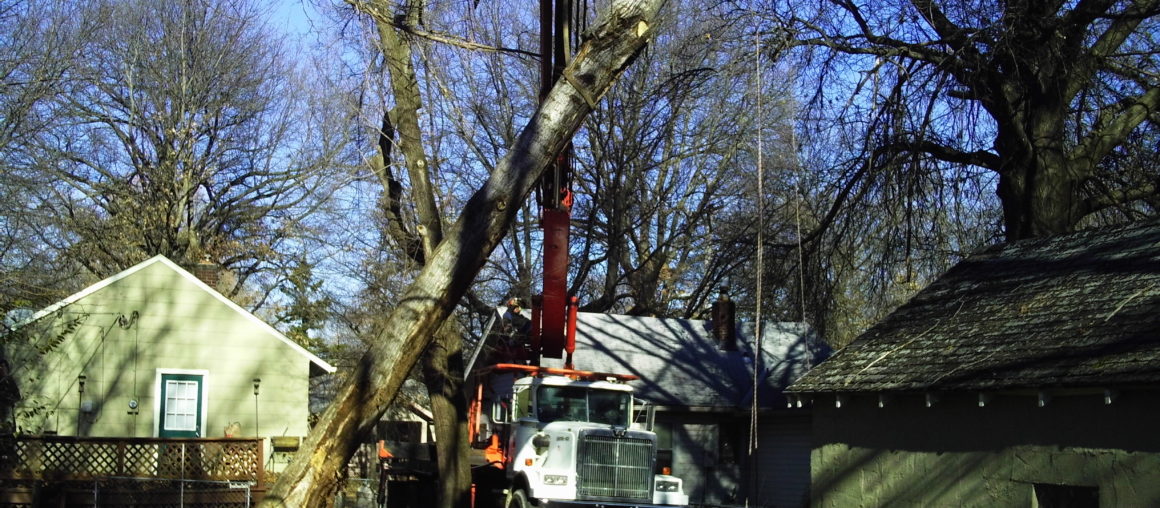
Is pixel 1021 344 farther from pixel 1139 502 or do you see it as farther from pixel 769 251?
pixel 769 251

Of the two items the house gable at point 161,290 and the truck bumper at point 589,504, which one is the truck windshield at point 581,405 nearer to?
the truck bumper at point 589,504

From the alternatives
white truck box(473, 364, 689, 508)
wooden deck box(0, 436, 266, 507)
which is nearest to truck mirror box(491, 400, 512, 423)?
white truck box(473, 364, 689, 508)

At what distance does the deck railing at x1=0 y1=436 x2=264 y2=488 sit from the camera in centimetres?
1655

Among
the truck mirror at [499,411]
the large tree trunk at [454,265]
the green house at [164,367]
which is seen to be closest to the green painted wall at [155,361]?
the green house at [164,367]

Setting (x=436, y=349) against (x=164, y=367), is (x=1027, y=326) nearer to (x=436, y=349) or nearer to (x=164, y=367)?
(x=436, y=349)

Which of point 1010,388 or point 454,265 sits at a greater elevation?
point 454,265

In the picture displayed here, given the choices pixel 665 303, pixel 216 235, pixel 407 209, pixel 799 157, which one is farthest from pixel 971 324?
pixel 216 235

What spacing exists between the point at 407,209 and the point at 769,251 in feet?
24.2

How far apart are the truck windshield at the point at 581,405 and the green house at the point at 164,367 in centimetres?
887

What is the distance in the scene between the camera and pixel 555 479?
56.4ft

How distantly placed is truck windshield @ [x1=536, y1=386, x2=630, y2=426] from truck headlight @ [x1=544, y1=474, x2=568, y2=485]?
3.43 ft

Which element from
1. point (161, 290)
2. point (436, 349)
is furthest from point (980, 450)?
point (161, 290)

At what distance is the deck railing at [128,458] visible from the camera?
1655 centimetres

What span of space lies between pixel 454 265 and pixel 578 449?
10431mm
